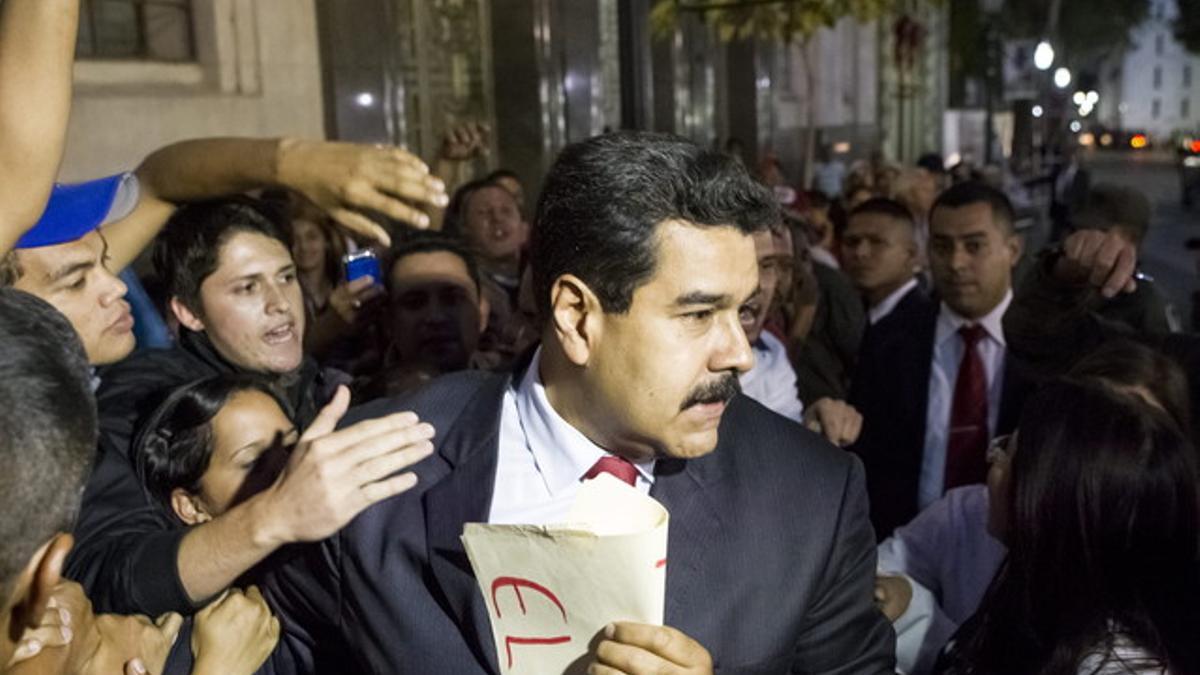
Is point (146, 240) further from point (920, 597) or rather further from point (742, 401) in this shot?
point (920, 597)

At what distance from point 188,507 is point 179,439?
0.14 meters

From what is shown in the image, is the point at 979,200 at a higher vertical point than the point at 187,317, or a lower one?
higher

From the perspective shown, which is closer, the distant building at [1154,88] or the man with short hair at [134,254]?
the man with short hair at [134,254]

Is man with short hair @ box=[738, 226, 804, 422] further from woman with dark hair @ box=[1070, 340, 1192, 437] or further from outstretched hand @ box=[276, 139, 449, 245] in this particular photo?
outstretched hand @ box=[276, 139, 449, 245]

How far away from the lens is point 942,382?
3408mm

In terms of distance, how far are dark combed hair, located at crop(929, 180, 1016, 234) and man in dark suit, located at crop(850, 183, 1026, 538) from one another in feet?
0.16

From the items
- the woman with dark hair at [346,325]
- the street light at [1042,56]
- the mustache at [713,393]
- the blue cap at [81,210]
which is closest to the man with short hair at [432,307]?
the woman with dark hair at [346,325]

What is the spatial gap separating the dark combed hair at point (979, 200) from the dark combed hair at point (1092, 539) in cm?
191

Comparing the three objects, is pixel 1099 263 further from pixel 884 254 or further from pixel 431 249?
pixel 431 249

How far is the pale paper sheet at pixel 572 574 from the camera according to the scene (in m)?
1.31

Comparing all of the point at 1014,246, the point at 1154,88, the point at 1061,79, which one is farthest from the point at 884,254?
the point at 1154,88

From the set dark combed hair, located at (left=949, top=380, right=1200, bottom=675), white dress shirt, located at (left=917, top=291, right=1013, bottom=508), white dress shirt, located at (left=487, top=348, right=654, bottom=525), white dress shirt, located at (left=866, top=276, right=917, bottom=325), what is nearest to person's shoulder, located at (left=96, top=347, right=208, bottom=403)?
white dress shirt, located at (left=487, top=348, right=654, bottom=525)

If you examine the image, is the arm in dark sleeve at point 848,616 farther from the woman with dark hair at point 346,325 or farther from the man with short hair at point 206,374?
the woman with dark hair at point 346,325

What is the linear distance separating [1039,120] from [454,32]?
1644 centimetres
